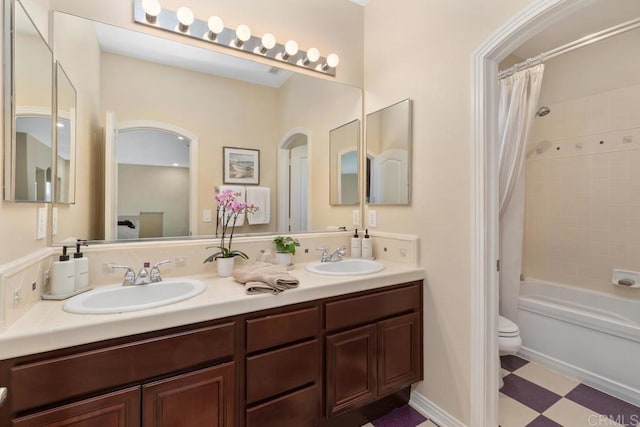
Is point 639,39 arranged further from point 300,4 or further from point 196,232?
point 196,232

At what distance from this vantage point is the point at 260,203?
1.92 meters

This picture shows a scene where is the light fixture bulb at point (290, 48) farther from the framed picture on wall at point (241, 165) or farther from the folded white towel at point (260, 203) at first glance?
the folded white towel at point (260, 203)

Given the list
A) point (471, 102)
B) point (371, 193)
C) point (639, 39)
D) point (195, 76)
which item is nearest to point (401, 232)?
point (371, 193)

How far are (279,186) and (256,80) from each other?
0.72m

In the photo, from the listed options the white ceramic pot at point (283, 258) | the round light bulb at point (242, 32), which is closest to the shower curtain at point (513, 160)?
the white ceramic pot at point (283, 258)

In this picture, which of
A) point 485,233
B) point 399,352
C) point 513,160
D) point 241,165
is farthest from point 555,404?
point 241,165

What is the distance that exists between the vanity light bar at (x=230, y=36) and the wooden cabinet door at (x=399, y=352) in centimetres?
183

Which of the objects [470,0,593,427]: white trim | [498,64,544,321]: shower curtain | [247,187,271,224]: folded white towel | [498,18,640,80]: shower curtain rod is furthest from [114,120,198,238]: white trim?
[498,18,640,80]: shower curtain rod

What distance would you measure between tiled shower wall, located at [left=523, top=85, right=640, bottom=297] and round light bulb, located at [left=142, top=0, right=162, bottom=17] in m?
3.33

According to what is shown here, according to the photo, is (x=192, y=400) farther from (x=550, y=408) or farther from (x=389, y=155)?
(x=550, y=408)

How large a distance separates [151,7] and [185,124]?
61 cm

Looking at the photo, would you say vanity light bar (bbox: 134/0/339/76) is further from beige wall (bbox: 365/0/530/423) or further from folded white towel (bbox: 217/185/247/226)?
folded white towel (bbox: 217/185/247/226)

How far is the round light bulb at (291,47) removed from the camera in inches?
77.3

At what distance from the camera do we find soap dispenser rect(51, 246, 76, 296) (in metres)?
1.19
